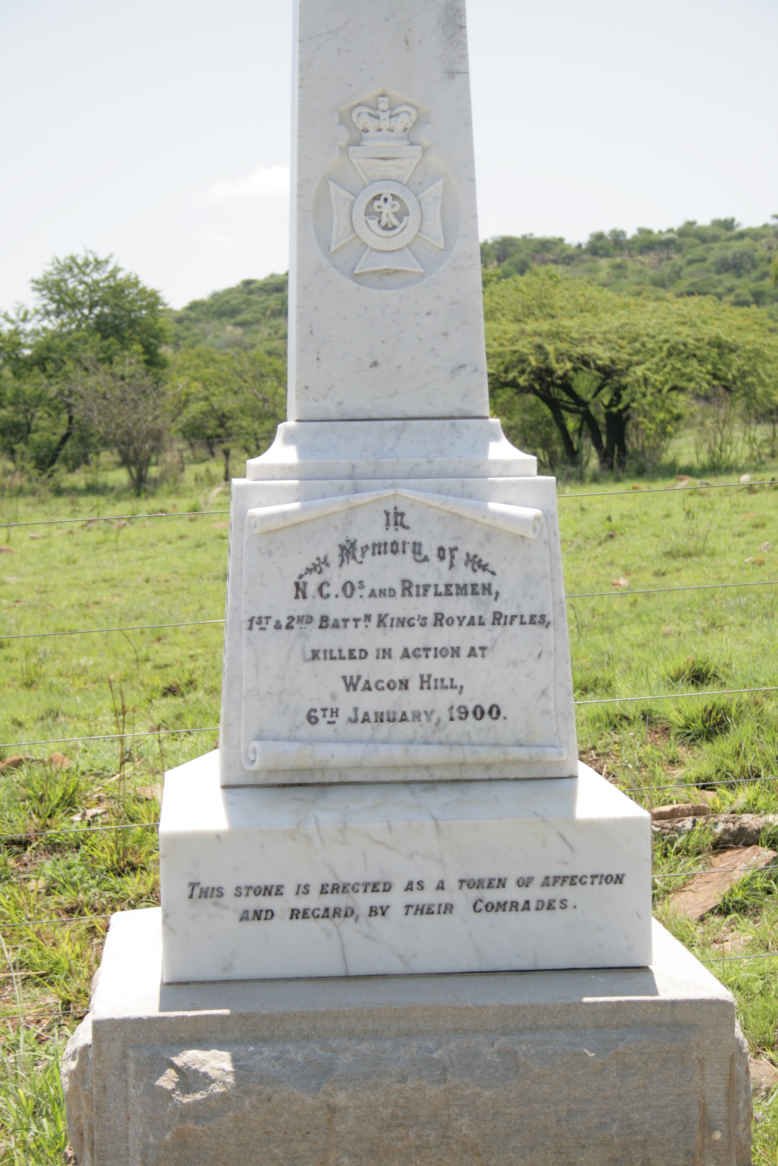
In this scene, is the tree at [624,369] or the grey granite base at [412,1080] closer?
the grey granite base at [412,1080]

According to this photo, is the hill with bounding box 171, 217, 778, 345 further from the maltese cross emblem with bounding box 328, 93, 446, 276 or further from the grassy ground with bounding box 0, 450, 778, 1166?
the maltese cross emblem with bounding box 328, 93, 446, 276

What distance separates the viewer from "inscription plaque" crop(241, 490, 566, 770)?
304 cm

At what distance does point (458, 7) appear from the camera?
3.22 m

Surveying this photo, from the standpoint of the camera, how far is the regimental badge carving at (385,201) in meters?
3.19

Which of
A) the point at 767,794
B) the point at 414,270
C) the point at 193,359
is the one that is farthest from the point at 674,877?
the point at 193,359

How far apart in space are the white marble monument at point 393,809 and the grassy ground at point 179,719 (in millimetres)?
478

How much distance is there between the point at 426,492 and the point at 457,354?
1.37 ft

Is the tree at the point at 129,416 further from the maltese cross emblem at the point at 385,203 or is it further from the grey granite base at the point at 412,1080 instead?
the grey granite base at the point at 412,1080

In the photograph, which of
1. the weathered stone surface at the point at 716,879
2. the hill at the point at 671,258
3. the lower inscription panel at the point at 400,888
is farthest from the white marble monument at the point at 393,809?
the hill at the point at 671,258

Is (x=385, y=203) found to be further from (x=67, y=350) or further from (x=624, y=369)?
(x=67, y=350)

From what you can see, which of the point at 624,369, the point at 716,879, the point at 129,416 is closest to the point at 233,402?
the point at 129,416

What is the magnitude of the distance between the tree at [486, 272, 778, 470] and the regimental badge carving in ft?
52.6

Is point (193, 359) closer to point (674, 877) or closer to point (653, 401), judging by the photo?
point (653, 401)

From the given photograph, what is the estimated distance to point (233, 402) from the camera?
25.0 metres
